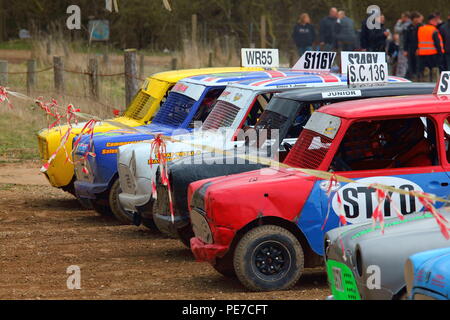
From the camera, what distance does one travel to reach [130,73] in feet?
65.6

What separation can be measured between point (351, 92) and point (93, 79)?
12.2 m

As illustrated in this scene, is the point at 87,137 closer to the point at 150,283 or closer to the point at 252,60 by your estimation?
the point at 252,60

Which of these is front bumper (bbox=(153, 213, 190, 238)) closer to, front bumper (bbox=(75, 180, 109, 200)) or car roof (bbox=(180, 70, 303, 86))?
front bumper (bbox=(75, 180, 109, 200))

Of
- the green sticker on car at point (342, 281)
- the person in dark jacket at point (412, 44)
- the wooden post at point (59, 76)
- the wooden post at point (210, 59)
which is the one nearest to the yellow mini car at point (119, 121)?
the green sticker on car at point (342, 281)

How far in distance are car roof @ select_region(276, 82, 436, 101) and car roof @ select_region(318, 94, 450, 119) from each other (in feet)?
4.08

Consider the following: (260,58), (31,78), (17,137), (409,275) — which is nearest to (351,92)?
(260,58)

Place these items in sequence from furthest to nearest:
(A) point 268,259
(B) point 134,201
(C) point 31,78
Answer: (C) point 31,78, (B) point 134,201, (A) point 268,259

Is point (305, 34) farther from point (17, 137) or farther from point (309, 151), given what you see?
point (309, 151)

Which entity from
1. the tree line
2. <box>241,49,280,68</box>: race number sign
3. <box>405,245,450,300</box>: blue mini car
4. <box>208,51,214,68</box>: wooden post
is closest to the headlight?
<box>405,245,450,300</box>: blue mini car

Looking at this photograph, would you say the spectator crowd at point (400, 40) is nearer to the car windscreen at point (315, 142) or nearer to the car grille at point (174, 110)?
the car grille at point (174, 110)

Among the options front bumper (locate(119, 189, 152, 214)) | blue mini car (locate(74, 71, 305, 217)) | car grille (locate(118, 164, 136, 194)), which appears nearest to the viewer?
front bumper (locate(119, 189, 152, 214))

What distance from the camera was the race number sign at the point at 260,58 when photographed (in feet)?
48.4

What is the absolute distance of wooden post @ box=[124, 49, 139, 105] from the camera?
1998cm

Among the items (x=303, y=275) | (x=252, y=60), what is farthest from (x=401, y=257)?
(x=252, y=60)
